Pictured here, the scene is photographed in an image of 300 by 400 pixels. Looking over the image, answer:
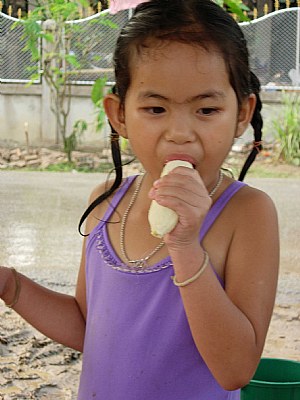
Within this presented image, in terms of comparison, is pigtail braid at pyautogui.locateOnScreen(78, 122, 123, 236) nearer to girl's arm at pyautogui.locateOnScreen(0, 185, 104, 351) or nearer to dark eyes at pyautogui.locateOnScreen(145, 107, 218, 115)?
girl's arm at pyautogui.locateOnScreen(0, 185, 104, 351)

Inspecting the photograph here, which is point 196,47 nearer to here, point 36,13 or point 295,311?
point 295,311

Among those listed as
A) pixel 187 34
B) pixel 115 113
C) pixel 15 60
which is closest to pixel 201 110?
pixel 187 34

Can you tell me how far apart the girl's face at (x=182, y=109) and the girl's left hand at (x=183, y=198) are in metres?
0.07

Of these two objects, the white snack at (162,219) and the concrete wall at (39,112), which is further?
the concrete wall at (39,112)

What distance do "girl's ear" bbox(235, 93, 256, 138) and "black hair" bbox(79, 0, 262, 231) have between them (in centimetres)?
1

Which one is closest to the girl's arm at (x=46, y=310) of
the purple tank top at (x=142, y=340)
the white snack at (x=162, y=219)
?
the purple tank top at (x=142, y=340)

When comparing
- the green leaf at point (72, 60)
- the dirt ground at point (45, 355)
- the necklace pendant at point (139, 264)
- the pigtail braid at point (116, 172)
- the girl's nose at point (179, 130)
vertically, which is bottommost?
the green leaf at point (72, 60)

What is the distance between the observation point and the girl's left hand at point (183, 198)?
3.66 feet

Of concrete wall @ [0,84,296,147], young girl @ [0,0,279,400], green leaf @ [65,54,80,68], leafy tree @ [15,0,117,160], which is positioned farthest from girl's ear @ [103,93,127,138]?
concrete wall @ [0,84,296,147]

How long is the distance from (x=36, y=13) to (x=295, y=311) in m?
4.47

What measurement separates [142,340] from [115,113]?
0.40 m

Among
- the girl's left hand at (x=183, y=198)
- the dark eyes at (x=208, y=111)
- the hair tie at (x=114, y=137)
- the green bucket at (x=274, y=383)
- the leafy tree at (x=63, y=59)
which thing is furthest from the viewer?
the leafy tree at (x=63, y=59)

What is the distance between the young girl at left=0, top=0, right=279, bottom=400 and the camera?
3.90 ft

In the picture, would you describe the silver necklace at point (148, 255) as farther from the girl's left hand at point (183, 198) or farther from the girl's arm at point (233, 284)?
the girl's left hand at point (183, 198)
